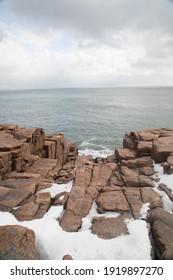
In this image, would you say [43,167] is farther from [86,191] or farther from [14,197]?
[86,191]

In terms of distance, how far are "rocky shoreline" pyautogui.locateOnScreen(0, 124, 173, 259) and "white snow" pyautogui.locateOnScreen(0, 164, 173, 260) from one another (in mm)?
306

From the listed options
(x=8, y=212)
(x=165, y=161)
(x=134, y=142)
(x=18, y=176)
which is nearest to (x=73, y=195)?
(x=8, y=212)

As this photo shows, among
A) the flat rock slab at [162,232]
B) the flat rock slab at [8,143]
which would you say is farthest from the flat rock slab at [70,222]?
the flat rock slab at [8,143]

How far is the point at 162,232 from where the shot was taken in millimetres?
8969

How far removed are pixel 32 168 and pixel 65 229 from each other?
9012 millimetres

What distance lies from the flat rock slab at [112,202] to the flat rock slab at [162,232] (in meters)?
1.58

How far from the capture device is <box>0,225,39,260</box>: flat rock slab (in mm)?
7929

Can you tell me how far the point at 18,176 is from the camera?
614 inches

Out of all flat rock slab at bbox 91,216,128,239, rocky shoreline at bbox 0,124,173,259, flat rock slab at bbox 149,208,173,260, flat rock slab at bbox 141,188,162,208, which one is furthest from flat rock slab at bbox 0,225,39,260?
flat rock slab at bbox 141,188,162,208

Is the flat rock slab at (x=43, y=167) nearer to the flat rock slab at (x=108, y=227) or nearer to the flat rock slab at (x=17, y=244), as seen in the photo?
the flat rock slab at (x=108, y=227)

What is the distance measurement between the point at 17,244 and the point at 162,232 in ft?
18.6

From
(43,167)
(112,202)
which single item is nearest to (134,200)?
(112,202)

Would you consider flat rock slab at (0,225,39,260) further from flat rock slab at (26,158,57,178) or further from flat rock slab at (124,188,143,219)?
flat rock slab at (26,158,57,178)
